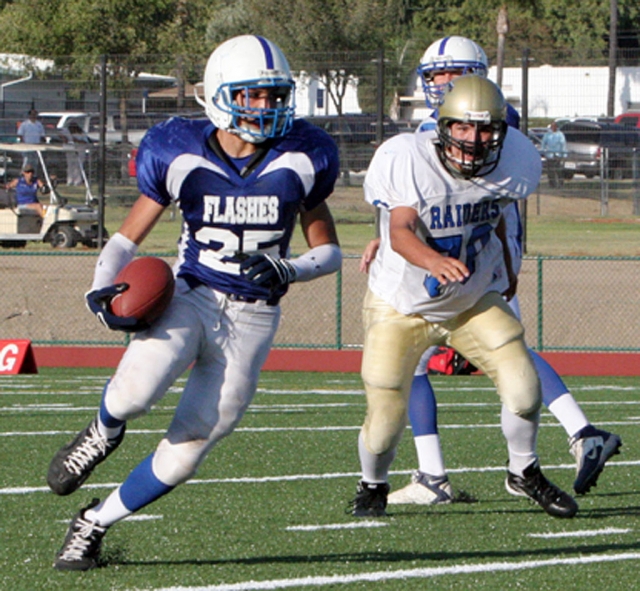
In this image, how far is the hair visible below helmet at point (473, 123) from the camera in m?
4.48

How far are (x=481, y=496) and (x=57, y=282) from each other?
10.5 meters

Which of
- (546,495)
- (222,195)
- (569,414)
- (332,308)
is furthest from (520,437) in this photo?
(332,308)

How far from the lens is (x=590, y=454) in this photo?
489cm

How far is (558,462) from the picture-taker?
21.1ft

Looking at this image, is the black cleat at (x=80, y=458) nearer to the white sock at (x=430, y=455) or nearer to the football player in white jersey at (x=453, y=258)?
the football player in white jersey at (x=453, y=258)

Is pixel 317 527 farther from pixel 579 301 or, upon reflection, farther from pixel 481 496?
pixel 579 301

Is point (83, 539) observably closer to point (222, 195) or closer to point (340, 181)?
point (222, 195)

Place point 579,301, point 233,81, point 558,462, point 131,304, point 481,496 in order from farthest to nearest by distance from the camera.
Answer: point 579,301 < point 558,462 < point 481,496 < point 233,81 < point 131,304

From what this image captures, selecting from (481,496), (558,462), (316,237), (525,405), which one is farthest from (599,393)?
(316,237)

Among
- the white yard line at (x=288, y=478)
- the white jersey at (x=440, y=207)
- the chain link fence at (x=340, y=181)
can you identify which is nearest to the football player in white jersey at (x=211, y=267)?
the white jersey at (x=440, y=207)

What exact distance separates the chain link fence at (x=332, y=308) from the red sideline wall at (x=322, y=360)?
137cm

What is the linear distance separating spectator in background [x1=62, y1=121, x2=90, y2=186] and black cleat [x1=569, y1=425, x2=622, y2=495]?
13039mm

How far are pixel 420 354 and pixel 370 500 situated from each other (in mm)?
610

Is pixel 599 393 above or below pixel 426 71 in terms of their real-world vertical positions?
below
